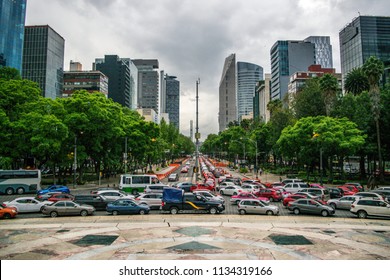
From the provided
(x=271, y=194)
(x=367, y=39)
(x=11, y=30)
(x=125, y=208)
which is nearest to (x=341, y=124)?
(x=271, y=194)

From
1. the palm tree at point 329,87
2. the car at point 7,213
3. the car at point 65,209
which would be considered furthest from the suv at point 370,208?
the palm tree at point 329,87

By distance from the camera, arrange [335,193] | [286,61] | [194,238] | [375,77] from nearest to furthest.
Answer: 1. [194,238]
2. [335,193]
3. [375,77]
4. [286,61]

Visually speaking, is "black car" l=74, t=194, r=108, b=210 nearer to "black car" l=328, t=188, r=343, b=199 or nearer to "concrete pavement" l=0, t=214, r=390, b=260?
"concrete pavement" l=0, t=214, r=390, b=260

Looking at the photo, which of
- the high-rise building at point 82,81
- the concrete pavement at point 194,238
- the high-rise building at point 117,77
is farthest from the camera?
the high-rise building at point 117,77

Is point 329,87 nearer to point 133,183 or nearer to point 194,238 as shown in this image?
point 133,183

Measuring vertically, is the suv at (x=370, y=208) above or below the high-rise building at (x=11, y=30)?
below

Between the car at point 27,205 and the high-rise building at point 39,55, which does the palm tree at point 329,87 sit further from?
the high-rise building at point 39,55
